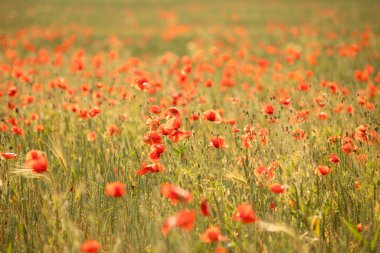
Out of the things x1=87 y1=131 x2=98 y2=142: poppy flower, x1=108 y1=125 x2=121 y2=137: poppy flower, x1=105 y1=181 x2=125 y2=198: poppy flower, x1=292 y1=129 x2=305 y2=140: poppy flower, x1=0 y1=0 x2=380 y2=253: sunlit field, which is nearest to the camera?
x1=105 y1=181 x2=125 y2=198: poppy flower

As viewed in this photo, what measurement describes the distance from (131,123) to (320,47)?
492 centimetres

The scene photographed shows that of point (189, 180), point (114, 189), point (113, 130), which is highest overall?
point (114, 189)

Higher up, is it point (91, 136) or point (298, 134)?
point (298, 134)

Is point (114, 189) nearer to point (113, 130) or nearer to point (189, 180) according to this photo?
point (189, 180)

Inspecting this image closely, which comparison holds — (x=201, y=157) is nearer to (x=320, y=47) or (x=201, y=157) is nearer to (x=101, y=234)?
(x=101, y=234)

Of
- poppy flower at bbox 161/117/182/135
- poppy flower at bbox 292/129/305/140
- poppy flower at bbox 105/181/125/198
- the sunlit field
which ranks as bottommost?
the sunlit field

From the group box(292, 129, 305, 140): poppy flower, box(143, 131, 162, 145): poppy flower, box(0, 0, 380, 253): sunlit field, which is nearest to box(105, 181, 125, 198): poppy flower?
box(0, 0, 380, 253): sunlit field

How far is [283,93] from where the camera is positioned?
3748mm

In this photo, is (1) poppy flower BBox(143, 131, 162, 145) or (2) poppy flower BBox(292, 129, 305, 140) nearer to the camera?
(1) poppy flower BBox(143, 131, 162, 145)

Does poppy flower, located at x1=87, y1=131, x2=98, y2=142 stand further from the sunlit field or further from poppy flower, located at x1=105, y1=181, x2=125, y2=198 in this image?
poppy flower, located at x1=105, y1=181, x2=125, y2=198

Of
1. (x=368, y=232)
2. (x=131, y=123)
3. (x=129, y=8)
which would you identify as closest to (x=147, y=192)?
(x=131, y=123)

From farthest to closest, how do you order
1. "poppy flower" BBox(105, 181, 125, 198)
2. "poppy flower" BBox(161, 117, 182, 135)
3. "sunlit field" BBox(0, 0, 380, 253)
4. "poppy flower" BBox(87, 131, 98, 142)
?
"poppy flower" BBox(87, 131, 98, 142), "poppy flower" BBox(161, 117, 182, 135), "sunlit field" BBox(0, 0, 380, 253), "poppy flower" BBox(105, 181, 125, 198)

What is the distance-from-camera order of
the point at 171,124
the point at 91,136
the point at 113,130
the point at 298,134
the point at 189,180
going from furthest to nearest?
the point at 91,136 → the point at 113,130 → the point at 298,134 → the point at 189,180 → the point at 171,124

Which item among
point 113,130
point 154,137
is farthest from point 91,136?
point 154,137
